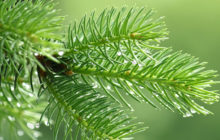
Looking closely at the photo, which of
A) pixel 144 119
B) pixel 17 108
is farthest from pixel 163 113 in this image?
pixel 17 108

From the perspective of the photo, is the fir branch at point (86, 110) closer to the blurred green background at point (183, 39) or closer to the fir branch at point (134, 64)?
the fir branch at point (134, 64)

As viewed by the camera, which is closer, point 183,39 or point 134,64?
point 134,64

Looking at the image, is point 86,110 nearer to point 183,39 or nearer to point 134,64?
point 134,64

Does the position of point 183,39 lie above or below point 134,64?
above

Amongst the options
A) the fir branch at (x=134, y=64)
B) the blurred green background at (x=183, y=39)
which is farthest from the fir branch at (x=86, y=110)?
the blurred green background at (x=183, y=39)

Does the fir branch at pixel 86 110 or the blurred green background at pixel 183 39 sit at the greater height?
the blurred green background at pixel 183 39

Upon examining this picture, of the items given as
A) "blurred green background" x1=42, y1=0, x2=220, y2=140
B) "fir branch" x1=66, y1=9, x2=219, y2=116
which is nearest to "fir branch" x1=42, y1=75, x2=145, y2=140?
"fir branch" x1=66, y1=9, x2=219, y2=116

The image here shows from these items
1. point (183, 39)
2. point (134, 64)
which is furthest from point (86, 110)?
point (183, 39)

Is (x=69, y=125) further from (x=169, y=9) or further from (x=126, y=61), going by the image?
(x=169, y=9)

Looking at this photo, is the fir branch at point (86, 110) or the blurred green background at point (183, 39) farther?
the blurred green background at point (183, 39)
